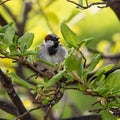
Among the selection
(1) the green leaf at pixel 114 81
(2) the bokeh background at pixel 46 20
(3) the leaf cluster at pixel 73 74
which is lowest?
(2) the bokeh background at pixel 46 20

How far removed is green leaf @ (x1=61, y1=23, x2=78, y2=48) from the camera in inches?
35.1

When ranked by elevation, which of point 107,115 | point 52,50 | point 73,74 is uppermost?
point 73,74

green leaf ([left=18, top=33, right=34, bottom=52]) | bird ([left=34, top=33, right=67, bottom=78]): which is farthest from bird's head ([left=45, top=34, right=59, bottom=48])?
green leaf ([left=18, top=33, right=34, bottom=52])

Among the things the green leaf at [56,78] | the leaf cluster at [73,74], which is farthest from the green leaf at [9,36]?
the green leaf at [56,78]

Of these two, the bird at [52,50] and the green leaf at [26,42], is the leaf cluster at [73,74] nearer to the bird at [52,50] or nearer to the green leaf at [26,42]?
the green leaf at [26,42]

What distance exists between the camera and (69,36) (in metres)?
0.90

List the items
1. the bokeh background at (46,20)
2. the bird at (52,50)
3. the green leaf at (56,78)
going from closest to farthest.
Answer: the green leaf at (56,78) → the bokeh background at (46,20) → the bird at (52,50)

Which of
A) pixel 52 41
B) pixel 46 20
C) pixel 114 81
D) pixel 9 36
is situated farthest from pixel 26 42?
pixel 52 41

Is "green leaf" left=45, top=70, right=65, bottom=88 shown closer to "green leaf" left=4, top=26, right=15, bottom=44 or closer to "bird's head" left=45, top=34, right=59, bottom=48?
"green leaf" left=4, top=26, right=15, bottom=44

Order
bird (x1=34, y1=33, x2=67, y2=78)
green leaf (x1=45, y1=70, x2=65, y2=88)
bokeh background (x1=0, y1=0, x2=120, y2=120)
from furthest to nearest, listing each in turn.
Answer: bird (x1=34, y1=33, x2=67, y2=78) → bokeh background (x1=0, y1=0, x2=120, y2=120) → green leaf (x1=45, y1=70, x2=65, y2=88)

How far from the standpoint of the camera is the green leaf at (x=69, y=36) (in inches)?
35.1

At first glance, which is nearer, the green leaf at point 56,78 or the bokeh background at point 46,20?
the green leaf at point 56,78

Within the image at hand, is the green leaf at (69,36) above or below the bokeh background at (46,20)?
above

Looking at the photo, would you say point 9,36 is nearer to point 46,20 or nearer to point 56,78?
point 56,78
